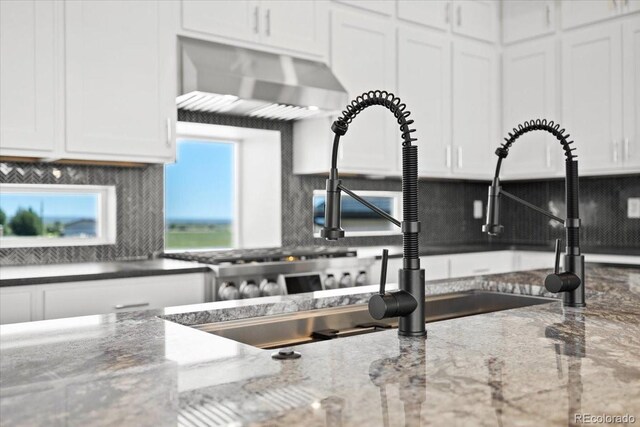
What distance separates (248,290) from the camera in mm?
2840

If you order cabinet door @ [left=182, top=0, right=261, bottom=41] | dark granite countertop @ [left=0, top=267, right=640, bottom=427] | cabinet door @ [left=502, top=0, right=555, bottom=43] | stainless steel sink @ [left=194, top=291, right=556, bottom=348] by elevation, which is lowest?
stainless steel sink @ [left=194, top=291, right=556, bottom=348]

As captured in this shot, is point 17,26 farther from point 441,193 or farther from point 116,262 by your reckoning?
point 441,193

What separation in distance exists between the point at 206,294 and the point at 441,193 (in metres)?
2.67

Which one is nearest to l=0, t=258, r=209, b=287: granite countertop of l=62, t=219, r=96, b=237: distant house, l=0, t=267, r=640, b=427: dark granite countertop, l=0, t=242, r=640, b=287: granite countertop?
l=0, t=242, r=640, b=287: granite countertop

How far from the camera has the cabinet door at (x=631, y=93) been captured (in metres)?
3.97

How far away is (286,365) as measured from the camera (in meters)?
0.93

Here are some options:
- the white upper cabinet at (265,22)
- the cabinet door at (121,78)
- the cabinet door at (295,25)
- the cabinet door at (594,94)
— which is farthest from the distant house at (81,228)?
the cabinet door at (594,94)

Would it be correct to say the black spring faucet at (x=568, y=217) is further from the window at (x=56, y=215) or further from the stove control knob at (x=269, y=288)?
the window at (x=56, y=215)

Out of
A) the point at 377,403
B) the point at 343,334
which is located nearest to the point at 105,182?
the point at 343,334

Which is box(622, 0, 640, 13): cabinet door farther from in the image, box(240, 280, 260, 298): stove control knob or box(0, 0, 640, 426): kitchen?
box(240, 280, 260, 298): stove control knob

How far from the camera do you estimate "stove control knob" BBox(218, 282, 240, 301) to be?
2.74 meters

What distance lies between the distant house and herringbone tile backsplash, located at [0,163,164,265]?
0.34 feet

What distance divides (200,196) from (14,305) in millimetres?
1613

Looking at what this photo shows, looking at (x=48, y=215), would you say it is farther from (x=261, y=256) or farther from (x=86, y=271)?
(x=261, y=256)
